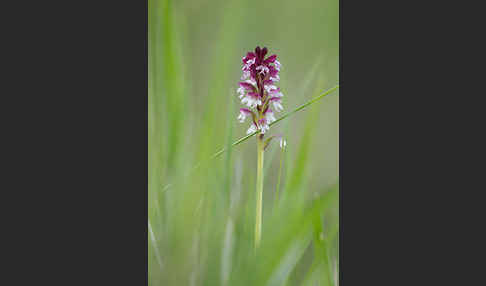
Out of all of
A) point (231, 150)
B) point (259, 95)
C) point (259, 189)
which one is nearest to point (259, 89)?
point (259, 95)

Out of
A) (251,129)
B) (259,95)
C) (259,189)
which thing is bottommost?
(259,189)

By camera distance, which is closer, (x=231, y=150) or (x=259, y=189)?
(x=231, y=150)

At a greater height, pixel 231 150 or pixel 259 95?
pixel 259 95

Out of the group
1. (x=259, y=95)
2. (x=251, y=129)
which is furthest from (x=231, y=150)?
(x=259, y=95)

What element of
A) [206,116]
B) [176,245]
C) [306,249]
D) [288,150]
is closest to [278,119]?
[288,150]

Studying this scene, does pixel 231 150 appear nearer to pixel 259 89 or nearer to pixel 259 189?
pixel 259 189
